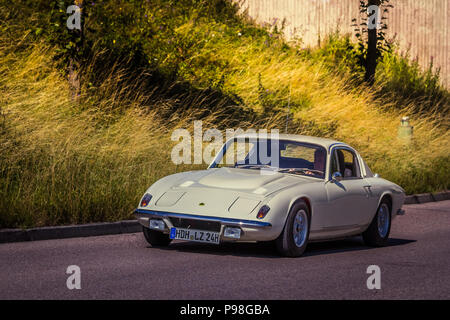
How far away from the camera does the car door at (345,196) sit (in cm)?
998

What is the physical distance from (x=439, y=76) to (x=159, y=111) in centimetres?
1660

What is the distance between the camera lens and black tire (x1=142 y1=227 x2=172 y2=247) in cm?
997

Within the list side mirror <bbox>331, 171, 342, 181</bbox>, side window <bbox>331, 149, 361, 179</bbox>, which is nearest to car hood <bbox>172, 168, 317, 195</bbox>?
side mirror <bbox>331, 171, 342, 181</bbox>

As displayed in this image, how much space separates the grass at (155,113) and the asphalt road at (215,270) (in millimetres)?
1603

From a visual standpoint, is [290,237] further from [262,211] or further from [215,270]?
[215,270]

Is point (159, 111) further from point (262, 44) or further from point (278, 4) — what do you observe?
point (278, 4)

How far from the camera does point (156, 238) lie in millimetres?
10023

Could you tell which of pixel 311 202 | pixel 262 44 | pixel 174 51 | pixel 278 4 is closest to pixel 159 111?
pixel 174 51

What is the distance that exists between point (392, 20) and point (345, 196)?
75.0 feet

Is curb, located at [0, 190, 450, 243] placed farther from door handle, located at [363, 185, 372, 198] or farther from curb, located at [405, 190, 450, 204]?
curb, located at [405, 190, 450, 204]

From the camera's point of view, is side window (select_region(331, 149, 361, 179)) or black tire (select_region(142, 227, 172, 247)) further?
side window (select_region(331, 149, 361, 179))

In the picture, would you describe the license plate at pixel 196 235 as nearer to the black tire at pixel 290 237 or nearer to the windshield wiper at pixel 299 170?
the black tire at pixel 290 237

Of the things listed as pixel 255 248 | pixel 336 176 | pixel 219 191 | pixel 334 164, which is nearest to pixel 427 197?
pixel 334 164

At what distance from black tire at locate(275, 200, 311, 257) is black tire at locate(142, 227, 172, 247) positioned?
153 cm
